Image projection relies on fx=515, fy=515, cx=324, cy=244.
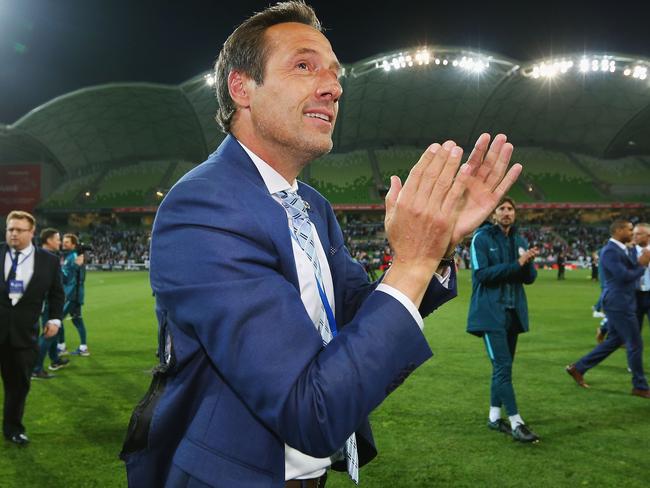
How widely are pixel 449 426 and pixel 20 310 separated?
4682 millimetres

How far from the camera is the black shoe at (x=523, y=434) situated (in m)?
4.89

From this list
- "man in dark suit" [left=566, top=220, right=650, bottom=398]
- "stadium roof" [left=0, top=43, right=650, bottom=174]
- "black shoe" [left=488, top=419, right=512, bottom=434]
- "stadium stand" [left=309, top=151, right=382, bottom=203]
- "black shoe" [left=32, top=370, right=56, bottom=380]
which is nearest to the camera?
"black shoe" [left=488, top=419, right=512, bottom=434]

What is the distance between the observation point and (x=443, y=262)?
1.50 meters

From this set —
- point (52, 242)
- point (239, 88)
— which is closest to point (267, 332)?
point (239, 88)

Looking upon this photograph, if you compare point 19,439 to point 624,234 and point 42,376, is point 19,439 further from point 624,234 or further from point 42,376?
point 624,234

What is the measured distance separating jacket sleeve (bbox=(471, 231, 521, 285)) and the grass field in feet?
5.05

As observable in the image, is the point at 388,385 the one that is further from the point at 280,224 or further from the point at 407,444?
the point at 407,444

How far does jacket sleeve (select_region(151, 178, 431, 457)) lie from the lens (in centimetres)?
100

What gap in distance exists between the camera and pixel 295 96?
142 cm

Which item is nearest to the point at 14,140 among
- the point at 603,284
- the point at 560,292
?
the point at 560,292

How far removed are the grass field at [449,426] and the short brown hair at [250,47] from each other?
1.46m

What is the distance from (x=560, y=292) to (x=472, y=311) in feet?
50.6

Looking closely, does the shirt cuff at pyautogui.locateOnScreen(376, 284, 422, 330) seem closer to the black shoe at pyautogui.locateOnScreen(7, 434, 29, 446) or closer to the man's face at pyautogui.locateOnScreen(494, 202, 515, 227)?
the man's face at pyautogui.locateOnScreen(494, 202, 515, 227)

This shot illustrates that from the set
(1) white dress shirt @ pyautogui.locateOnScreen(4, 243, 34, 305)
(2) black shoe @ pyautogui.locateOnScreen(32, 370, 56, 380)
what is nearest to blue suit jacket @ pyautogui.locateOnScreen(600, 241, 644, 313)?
(1) white dress shirt @ pyautogui.locateOnScreen(4, 243, 34, 305)
